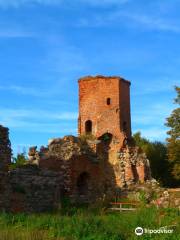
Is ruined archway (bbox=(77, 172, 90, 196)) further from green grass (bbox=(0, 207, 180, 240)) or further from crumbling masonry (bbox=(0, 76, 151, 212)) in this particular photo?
green grass (bbox=(0, 207, 180, 240))

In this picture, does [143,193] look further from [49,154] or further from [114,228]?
[114,228]

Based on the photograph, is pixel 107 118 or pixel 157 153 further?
pixel 157 153

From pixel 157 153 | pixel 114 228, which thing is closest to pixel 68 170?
pixel 114 228

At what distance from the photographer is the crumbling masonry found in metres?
16.0

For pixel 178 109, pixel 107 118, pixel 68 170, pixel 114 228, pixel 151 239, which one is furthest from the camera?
pixel 178 109

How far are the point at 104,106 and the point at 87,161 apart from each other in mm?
6128

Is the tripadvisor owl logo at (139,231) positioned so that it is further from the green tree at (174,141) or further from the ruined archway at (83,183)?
the green tree at (174,141)

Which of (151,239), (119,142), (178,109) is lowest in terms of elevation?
(151,239)

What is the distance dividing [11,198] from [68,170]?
6.14 metres

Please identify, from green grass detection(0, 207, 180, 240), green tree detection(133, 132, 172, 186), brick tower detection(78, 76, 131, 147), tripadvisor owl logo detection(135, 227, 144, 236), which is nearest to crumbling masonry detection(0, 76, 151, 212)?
brick tower detection(78, 76, 131, 147)

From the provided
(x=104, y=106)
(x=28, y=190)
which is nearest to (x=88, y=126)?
(x=104, y=106)

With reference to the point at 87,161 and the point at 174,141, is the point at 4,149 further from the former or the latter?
the point at 174,141

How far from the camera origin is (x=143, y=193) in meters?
21.5

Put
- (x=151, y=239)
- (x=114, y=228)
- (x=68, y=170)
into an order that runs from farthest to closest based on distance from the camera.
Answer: (x=68, y=170) → (x=114, y=228) → (x=151, y=239)
